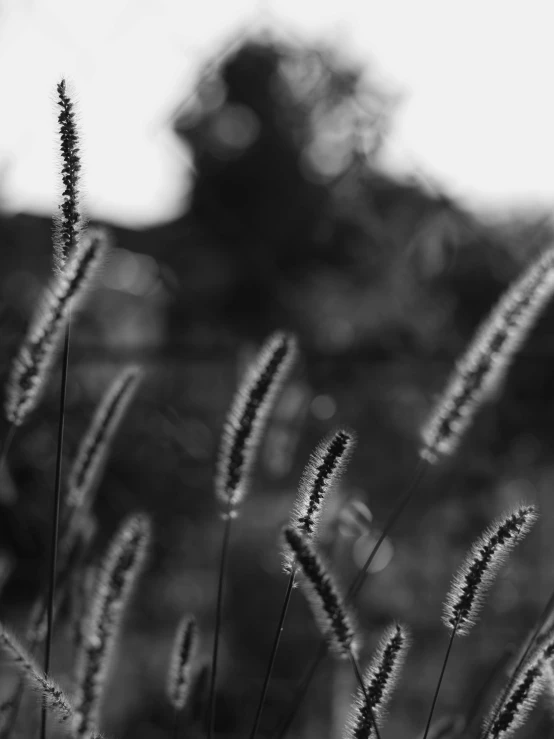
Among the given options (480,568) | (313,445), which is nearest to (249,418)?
(480,568)

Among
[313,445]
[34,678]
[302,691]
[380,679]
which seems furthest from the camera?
[313,445]

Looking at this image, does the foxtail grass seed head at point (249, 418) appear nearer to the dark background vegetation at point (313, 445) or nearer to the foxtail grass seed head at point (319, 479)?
the foxtail grass seed head at point (319, 479)

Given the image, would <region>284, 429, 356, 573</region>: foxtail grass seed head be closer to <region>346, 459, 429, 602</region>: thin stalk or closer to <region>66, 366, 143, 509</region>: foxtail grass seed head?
<region>346, 459, 429, 602</region>: thin stalk

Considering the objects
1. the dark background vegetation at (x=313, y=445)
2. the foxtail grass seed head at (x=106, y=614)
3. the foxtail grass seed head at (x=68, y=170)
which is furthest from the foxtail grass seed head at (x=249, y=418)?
the dark background vegetation at (x=313, y=445)

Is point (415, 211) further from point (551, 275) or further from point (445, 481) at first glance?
point (551, 275)

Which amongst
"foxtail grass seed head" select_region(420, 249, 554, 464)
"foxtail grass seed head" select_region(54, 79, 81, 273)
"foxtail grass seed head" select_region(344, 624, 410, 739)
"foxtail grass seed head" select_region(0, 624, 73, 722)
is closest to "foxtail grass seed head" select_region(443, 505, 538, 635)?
"foxtail grass seed head" select_region(344, 624, 410, 739)

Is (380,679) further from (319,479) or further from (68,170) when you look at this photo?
(68,170)
